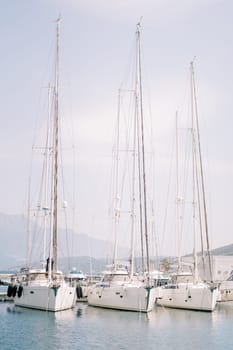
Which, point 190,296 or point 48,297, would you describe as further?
point 190,296

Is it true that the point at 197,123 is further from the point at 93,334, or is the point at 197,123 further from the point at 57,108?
the point at 93,334

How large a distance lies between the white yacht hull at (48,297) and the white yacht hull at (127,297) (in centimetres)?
306

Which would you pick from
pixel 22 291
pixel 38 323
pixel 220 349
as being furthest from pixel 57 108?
pixel 220 349

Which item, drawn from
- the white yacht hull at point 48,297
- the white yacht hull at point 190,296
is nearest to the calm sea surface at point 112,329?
the white yacht hull at point 48,297

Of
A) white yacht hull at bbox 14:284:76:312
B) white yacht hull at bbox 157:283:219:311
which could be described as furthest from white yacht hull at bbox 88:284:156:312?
white yacht hull at bbox 157:283:219:311

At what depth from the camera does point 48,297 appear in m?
48.5

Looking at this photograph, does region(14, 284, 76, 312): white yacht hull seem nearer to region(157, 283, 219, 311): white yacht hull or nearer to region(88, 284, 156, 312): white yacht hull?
region(88, 284, 156, 312): white yacht hull

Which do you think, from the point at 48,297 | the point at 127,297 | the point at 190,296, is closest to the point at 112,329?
the point at 48,297

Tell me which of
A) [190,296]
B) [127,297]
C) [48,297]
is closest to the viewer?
[48,297]

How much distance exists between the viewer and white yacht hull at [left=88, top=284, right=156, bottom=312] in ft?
163

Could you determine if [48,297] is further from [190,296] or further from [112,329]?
[190,296]

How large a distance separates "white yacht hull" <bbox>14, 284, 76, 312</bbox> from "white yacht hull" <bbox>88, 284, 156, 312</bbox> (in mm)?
3064

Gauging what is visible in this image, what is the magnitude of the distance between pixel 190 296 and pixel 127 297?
779cm

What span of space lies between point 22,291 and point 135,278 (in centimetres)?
1109
